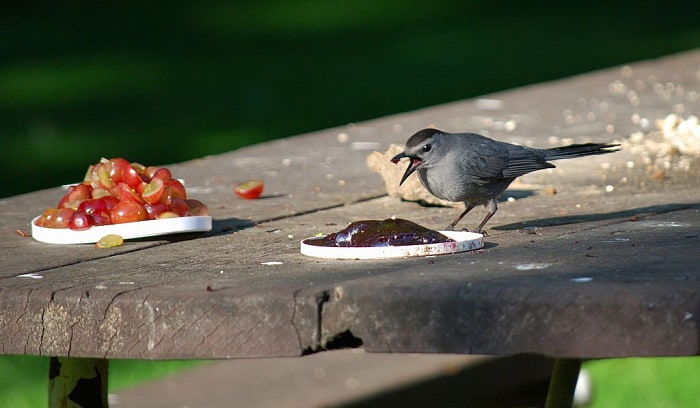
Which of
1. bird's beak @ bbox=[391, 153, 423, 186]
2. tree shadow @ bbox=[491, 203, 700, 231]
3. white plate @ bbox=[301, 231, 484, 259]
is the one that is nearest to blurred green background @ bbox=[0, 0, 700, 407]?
tree shadow @ bbox=[491, 203, 700, 231]

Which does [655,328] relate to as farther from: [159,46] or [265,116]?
[159,46]

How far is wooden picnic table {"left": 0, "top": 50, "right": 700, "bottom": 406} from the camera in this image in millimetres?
2549

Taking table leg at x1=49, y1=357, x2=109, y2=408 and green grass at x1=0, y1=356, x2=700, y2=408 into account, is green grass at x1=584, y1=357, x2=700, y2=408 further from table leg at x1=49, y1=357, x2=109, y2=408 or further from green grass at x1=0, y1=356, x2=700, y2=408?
table leg at x1=49, y1=357, x2=109, y2=408

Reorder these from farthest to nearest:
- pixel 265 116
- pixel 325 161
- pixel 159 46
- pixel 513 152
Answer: pixel 159 46, pixel 265 116, pixel 325 161, pixel 513 152

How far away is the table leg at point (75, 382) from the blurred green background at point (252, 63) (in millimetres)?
2543

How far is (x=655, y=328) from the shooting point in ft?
8.11

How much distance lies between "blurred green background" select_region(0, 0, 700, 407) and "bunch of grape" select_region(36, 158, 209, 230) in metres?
2.32

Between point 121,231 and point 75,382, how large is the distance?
462 mm

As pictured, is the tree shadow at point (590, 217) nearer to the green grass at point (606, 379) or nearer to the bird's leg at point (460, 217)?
the bird's leg at point (460, 217)

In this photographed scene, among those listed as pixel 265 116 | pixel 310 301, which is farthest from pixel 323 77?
pixel 310 301

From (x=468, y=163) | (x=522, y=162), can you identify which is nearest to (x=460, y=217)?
(x=468, y=163)

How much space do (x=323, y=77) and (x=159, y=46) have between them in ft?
7.81

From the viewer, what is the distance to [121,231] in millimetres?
3807

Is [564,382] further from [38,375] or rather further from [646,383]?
[38,375]
